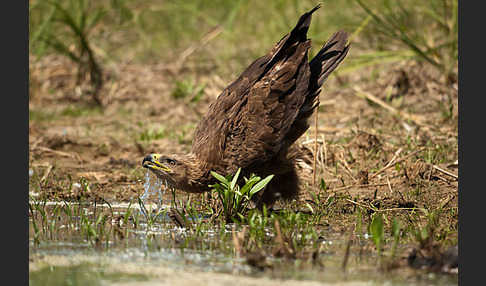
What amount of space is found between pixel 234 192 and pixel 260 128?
720 millimetres

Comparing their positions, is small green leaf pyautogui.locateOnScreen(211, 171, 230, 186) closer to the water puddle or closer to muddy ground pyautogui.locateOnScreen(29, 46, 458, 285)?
the water puddle

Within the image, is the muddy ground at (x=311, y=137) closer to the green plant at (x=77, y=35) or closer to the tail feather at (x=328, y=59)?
the green plant at (x=77, y=35)

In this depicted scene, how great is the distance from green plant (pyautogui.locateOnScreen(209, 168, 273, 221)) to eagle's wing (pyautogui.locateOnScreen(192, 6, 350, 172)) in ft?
1.16

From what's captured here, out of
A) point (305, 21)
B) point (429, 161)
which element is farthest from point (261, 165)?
point (429, 161)

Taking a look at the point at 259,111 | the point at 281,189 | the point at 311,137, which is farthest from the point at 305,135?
the point at 259,111

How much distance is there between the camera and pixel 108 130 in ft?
27.3

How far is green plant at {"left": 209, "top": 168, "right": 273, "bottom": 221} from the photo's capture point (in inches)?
181

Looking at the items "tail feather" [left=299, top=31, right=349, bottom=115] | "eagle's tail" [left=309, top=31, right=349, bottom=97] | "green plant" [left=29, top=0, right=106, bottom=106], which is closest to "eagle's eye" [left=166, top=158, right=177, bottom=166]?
"tail feather" [left=299, top=31, right=349, bottom=115]

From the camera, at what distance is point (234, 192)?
461cm

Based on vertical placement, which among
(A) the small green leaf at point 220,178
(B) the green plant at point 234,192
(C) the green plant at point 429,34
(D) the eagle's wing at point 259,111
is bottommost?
(B) the green plant at point 234,192

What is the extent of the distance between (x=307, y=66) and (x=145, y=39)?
265 inches

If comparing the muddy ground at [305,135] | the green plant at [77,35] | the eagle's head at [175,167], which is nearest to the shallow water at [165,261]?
the eagle's head at [175,167]

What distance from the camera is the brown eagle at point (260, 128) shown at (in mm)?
5094

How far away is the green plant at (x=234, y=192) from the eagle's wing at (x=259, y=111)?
1.16ft
